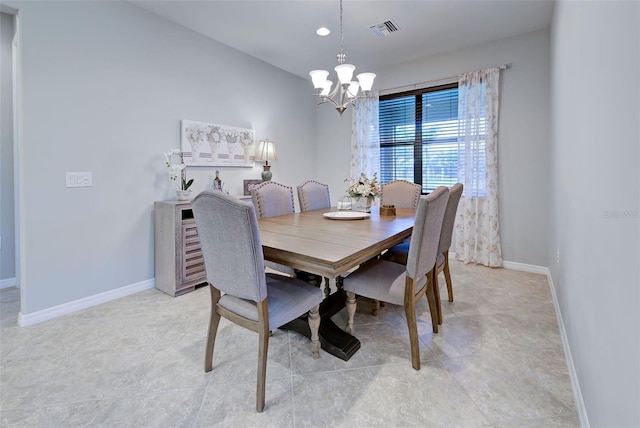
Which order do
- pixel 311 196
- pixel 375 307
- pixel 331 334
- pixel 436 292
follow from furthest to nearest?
pixel 311 196, pixel 375 307, pixel 436 292, pixel 331 334

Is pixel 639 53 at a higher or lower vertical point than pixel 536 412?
higher

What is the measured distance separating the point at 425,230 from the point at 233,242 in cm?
99

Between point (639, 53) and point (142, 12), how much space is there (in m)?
3.51

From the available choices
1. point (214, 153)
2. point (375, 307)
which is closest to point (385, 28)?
point (214, 153)

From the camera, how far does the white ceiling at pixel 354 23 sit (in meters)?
2.67

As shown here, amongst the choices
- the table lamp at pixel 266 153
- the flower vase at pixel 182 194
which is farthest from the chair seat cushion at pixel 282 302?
the table lamp at pixel 266 153

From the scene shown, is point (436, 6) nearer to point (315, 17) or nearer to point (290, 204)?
point (315, 17)

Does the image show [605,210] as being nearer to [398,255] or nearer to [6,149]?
[398,255]

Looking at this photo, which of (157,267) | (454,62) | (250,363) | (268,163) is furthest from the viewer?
(268,163)

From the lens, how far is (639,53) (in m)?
0.75

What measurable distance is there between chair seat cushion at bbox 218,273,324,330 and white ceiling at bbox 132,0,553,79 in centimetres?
247

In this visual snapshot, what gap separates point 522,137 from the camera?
3307 mm

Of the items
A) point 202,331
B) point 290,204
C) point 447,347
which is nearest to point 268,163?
point 290,204

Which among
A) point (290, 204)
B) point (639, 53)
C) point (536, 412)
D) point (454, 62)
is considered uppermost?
point (454, 62)
